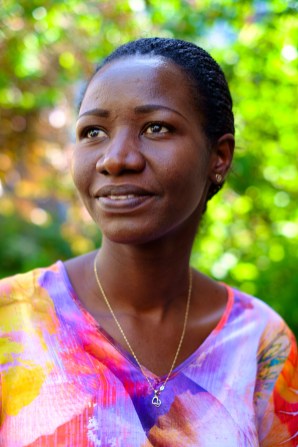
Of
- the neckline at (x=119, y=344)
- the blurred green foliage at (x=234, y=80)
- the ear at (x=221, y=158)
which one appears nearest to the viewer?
the neckline at (x=119, y=344)

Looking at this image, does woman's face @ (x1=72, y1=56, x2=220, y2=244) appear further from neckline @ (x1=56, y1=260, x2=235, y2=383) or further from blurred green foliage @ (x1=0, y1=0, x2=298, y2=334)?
Answer: blurred green foliage @ (x1=0, y1=0, x2=298, y2=334)

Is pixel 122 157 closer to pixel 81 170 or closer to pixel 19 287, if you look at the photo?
pixel 81 170

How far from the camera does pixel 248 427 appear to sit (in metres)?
2.36

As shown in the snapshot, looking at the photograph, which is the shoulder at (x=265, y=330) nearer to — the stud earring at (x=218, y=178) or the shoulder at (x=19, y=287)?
the stud earring at (x=218, y=178)

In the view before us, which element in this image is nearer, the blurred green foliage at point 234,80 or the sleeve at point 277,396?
the sleeve at point 277,396

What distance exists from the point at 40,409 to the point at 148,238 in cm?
63

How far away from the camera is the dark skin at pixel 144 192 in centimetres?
219

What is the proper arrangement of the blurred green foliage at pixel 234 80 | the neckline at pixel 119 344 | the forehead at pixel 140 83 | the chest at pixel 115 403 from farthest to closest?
the blurred green foliage at pixel 234 80
the neckline at pixel 119 344
the forehead at pixel 140 83
the chest at pixel 115 403

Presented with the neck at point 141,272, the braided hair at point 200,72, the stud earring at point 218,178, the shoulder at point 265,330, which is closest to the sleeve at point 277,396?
the shoulder at point 265,330

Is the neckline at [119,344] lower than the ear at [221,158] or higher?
lower

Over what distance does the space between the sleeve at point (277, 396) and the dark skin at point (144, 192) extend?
0.26 meters

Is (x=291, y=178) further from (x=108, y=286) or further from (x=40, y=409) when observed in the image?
(x=40, y=409)

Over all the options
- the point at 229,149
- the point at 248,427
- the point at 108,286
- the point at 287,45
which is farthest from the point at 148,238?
the point at 287,45

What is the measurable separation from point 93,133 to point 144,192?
30 centimetres
